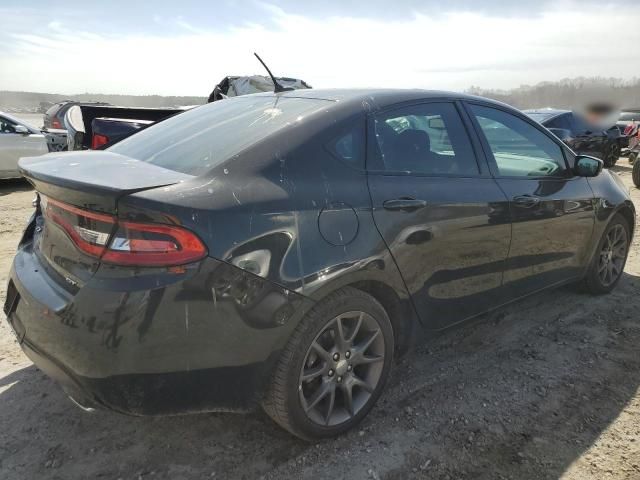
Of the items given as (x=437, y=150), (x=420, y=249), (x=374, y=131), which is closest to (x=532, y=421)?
(x=420, y=249)

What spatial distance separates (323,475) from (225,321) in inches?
33.5

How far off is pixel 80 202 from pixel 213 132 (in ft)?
2.69

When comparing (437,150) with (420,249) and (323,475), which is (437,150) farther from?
(323,475)

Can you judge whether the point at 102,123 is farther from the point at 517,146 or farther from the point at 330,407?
the point at 517,146

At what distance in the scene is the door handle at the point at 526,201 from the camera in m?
3.16

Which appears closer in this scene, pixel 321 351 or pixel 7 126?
pixel 321 351

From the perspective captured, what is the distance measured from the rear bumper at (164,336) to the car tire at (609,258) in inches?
120

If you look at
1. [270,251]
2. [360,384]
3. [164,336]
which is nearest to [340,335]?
[360,384]

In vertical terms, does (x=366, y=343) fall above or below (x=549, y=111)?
below

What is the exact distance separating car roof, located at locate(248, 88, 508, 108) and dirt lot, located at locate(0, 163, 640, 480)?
159 cm

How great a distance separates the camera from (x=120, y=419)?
2.62 meters

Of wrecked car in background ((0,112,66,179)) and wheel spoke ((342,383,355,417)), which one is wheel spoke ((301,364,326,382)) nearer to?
wheel spoke ((342,383,355,417))

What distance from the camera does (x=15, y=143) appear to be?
9.36 meters

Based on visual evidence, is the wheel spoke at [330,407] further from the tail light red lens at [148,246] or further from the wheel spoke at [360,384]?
the tail light red lens at [148,246]
